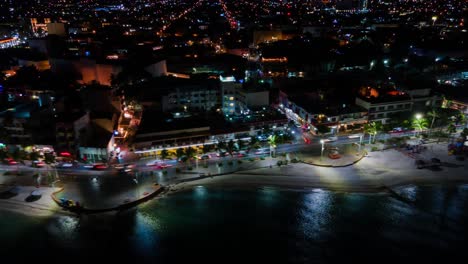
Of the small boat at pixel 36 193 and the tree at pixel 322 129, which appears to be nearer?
the small boat at pixel 36 193

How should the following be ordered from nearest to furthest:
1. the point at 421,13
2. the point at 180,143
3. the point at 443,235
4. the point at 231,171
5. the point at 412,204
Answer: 1. the point at 443,235
2. the point at 412,204
3. the point at 231,171
4. the point at 180,143
5. the point at 421,13

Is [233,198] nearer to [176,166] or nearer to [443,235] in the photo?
[176,166]

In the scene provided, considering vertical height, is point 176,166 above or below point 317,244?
above

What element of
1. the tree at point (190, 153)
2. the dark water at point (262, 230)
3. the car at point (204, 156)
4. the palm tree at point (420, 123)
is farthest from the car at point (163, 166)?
the palm tree at point (420, 123)

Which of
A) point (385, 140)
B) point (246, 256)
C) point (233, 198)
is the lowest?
point (246, 256)

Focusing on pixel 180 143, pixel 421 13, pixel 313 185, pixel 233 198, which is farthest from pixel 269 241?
pixel 421 13

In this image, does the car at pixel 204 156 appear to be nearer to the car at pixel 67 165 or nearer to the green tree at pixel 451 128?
the car at pixel 67 165

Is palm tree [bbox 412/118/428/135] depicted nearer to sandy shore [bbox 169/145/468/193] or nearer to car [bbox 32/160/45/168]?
sandy shore [bbox 169/145/468/193]

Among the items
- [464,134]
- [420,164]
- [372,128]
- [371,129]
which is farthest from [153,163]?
[464,134]
